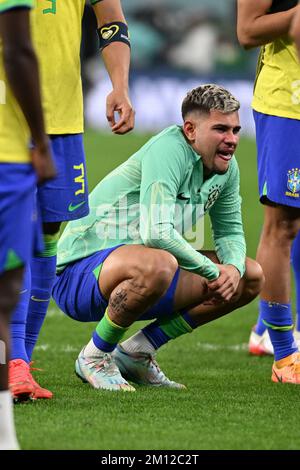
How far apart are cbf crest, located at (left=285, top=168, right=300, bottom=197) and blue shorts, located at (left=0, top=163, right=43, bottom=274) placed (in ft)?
6.72

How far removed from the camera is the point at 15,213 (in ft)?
11.4

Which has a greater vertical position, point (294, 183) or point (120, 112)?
point (120, 112)

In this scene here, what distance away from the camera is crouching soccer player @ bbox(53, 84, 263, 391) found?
195 inches

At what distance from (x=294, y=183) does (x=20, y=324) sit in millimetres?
1472

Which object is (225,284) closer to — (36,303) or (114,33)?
(36,303)

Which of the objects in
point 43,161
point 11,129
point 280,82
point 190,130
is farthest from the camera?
point 280,82

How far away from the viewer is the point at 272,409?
4605mm

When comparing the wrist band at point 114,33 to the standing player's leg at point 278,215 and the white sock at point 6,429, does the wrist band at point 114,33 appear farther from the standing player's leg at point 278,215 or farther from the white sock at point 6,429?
the white sock at point 6,429

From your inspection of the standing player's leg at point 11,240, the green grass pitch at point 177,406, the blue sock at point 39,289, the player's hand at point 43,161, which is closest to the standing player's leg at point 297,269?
the green grass pitch at point 177,406

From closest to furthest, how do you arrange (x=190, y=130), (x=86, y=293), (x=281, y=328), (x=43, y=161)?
1. (x=43, y=161)
2. (x=190, y=130)
3. (x=86, y=293)
4. (x=281, y=328)

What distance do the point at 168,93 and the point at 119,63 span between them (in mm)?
17718

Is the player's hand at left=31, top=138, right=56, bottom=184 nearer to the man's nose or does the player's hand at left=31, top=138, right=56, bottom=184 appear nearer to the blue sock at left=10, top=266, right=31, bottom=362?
the blue sock at left=10, top=266, right=31, bottom=362

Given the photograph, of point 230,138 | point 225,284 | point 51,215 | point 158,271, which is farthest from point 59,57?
point 225,284

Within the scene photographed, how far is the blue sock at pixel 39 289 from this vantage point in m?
4.97
